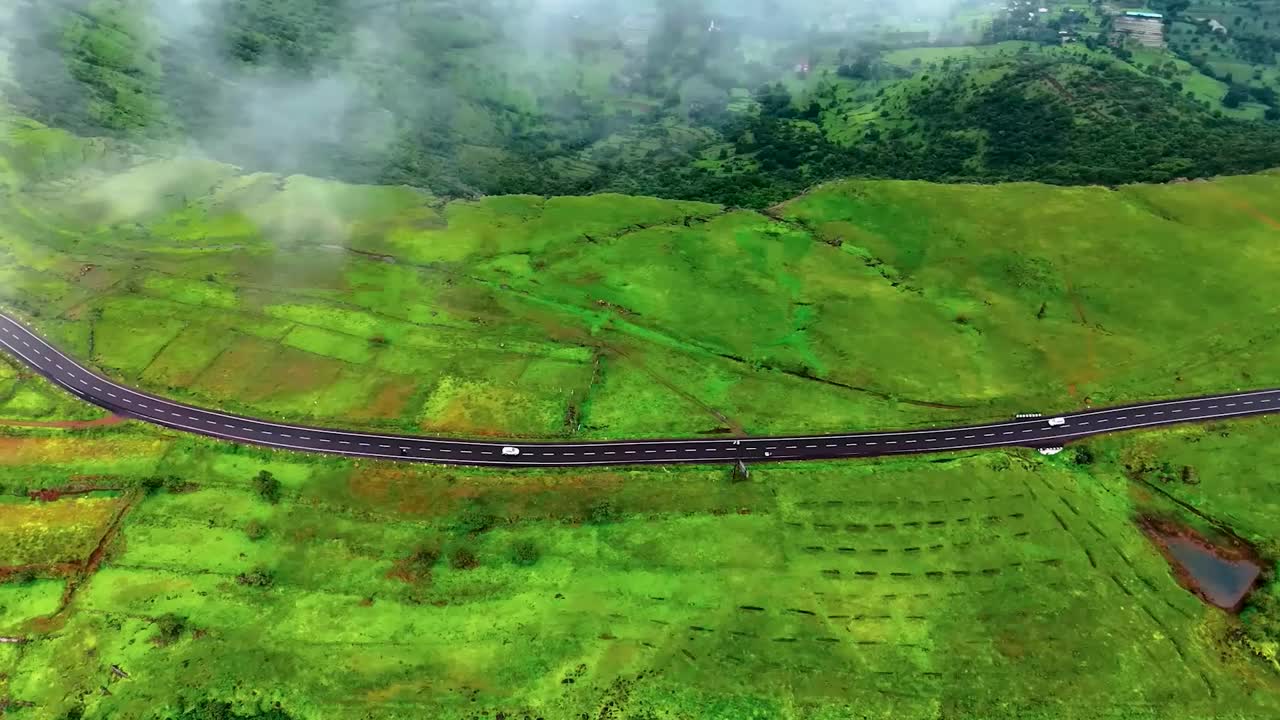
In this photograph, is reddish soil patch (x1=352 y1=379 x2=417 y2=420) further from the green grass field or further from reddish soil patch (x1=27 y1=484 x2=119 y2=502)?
reddish soil patch (x1=27 y1=484 x2=119 y2=502)

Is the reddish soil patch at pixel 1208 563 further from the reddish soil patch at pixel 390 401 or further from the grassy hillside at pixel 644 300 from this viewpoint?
the reddish soil patch at pixel 390 401

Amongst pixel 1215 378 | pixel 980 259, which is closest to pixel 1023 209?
pixel 980 259

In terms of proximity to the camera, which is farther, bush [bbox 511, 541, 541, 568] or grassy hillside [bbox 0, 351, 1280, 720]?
bush [bbox 511, 541, 541, 568]

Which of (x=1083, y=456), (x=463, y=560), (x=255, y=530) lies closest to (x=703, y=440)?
(x=463, y=560)

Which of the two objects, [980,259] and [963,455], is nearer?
[963,455]

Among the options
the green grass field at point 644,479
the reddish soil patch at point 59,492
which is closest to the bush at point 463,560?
the green grass field at point 644,479

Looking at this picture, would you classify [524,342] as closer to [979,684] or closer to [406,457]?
[406,457]

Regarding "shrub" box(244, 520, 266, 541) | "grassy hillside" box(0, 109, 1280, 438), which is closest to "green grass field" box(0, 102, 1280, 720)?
"shrub" box(244, 520, 266, 541)
